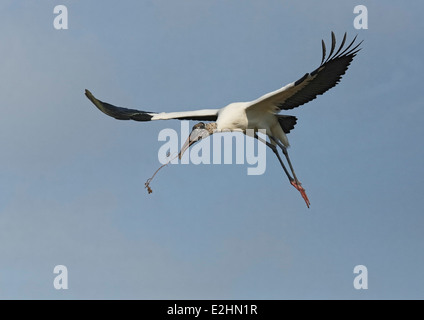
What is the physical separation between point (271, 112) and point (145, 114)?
3524mm

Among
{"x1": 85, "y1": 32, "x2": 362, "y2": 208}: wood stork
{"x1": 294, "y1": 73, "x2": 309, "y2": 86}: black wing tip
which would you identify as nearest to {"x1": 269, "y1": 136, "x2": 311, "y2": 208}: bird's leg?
{"x1": 85, "y1": 32, "x2": 362, "y2": 208}: wood stork

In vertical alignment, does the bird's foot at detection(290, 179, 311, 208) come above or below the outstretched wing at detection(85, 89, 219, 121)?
below

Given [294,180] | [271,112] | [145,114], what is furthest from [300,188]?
[145,114]

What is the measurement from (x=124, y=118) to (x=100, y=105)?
75 centimetres

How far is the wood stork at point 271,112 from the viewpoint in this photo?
74.3 ft

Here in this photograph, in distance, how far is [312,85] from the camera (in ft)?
76.6

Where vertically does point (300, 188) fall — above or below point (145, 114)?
below

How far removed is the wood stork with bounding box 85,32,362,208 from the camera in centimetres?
2266

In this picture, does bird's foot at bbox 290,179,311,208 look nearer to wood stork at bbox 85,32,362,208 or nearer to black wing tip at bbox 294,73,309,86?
wood stork at bbox 85,32,362,208

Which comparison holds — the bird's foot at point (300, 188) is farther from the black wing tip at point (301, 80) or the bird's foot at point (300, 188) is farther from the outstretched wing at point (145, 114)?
the black wing tip at point (301, 80)

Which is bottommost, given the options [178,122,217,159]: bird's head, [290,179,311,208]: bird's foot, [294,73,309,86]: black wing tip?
[290,179,311,208]: bird's foot

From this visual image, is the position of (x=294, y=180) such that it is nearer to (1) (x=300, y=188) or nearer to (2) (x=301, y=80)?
(1) (x=300, y=188)
